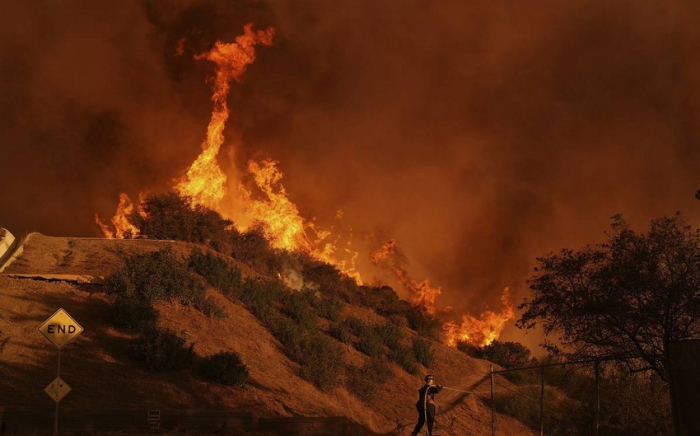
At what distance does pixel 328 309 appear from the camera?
3275cm

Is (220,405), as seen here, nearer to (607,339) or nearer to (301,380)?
(301,380)

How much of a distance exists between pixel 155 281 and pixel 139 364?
4961 mm

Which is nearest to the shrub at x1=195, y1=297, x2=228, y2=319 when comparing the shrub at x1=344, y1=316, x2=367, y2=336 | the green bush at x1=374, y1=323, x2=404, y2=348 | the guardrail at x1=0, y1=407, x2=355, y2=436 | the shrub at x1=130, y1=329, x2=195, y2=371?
the shrub at x1=130, y1=329, x2=195, y2=371

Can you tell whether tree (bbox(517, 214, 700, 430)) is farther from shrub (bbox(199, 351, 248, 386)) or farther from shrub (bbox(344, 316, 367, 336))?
shrub (bbox(344, 316, 367, 336))

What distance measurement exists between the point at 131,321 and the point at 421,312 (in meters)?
27.0

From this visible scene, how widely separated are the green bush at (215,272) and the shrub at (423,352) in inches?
406

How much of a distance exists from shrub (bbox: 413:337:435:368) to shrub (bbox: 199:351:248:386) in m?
14.8

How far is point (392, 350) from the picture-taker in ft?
104

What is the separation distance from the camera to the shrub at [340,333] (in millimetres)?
30125

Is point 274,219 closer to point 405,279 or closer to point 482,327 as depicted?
point 405,279

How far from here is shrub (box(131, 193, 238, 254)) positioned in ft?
117

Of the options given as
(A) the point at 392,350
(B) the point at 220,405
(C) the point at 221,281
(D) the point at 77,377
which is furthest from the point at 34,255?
(A) the point at 392,350

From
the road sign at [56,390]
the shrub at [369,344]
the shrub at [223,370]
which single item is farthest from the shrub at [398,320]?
the road sign at [56,390]

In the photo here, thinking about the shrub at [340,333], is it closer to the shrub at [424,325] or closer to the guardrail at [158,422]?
the shrub at [424,325]
